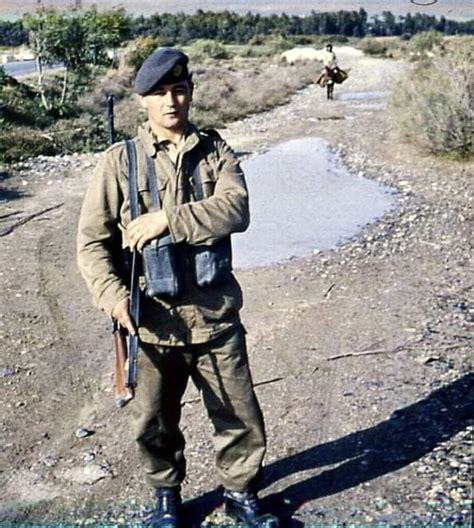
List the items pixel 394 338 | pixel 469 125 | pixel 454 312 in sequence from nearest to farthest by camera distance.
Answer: pixel 394 338, pixel 454 312, pixel 469 125

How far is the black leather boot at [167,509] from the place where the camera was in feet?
14.1

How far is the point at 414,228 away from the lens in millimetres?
11781

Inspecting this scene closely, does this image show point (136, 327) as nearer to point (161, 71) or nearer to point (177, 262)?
point (177, 262)

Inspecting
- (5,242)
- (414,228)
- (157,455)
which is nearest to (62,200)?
(5,242)

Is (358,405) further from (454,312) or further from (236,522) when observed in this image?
(454,312)

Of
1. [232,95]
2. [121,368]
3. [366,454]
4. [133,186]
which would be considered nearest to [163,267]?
[133,186]

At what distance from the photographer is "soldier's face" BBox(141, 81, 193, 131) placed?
152 inches

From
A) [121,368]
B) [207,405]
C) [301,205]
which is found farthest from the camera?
[301,205]

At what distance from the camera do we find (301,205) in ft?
46.0

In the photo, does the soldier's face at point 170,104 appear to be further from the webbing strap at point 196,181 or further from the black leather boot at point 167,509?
the black leather boot at point 167,509

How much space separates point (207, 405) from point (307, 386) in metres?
2.14

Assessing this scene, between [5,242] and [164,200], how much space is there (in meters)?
7.61

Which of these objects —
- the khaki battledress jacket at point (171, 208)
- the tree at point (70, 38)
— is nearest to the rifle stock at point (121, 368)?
the khaki battledress jacket at point (171, 208)

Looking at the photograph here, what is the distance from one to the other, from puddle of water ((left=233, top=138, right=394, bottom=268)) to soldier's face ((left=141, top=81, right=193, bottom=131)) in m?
6.35
